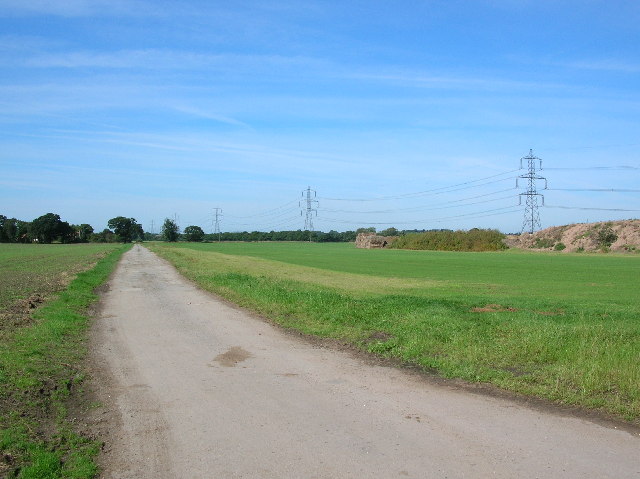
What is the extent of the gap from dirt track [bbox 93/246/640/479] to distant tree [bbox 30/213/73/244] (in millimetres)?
158042

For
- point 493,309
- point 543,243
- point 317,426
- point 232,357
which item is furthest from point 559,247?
point 317,426

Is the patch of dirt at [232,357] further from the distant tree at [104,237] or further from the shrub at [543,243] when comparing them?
the distant tree at [104,237]

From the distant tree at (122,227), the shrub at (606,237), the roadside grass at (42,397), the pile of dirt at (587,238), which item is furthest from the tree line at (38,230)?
the roadside grass at (42,397)

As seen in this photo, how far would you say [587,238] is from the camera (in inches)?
3216

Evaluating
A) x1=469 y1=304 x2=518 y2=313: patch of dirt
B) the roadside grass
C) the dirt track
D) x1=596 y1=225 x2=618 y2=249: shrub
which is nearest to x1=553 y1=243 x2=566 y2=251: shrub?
x1=596 y1=225 x2=618 y2=249: shrub

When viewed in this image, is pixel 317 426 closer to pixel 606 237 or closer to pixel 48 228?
pixel 606 237

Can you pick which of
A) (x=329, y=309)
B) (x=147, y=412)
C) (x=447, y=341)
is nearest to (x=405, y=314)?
(x=329, y=309)

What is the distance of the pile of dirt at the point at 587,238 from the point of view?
75.5 m

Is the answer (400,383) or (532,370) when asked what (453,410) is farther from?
(532,370)

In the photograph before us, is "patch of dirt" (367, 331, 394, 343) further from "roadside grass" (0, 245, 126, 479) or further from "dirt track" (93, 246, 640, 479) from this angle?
"roadside grass" (0, 245, 126, 479)

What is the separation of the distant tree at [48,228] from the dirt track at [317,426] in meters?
158

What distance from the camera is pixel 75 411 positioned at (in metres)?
6.95

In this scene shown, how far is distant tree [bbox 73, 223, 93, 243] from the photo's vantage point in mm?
176500

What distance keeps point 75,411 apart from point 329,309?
28.4 feet
